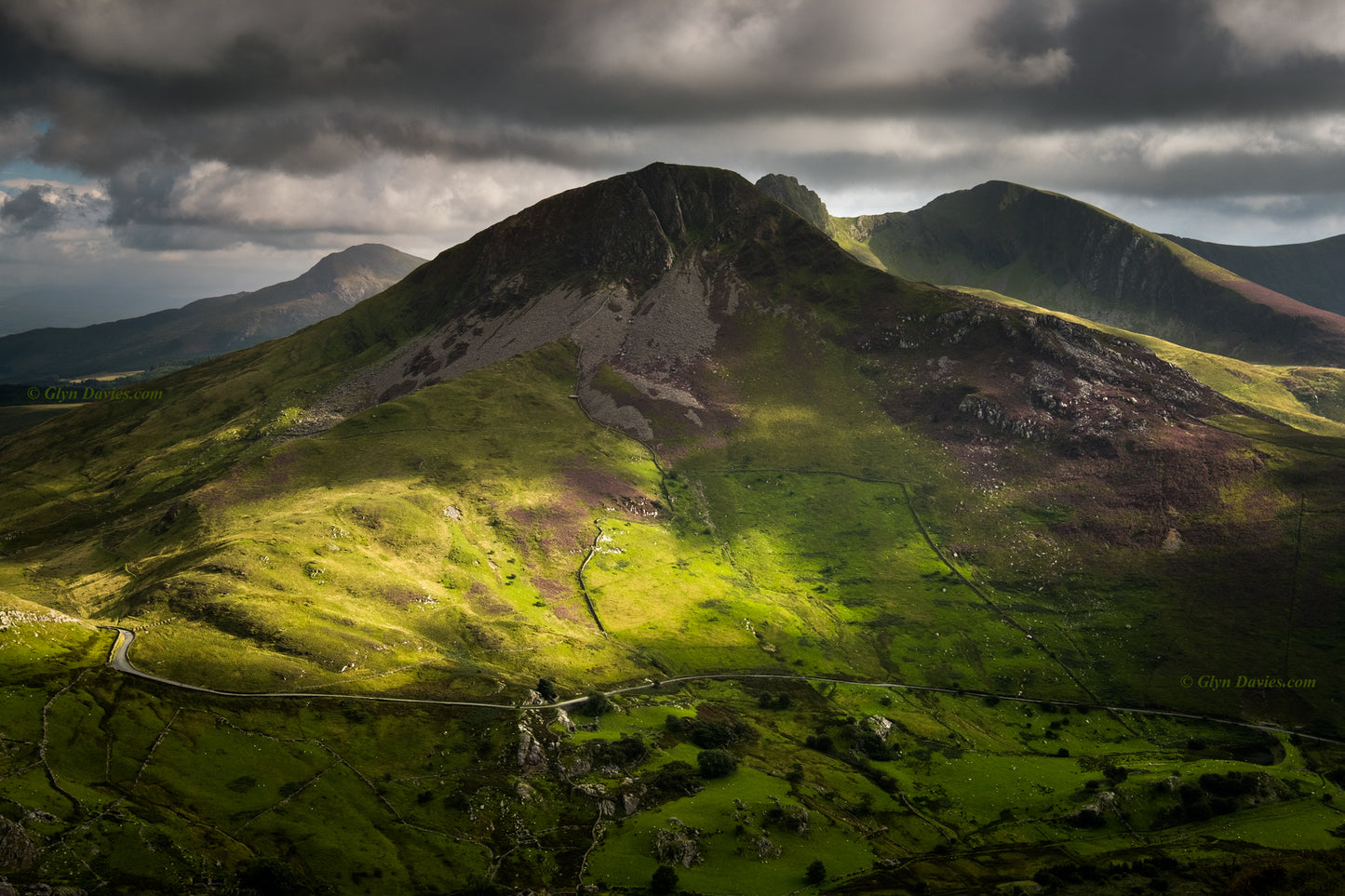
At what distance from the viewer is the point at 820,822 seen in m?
117

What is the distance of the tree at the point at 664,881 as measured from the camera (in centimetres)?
9950

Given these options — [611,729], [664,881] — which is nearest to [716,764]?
[611,729]

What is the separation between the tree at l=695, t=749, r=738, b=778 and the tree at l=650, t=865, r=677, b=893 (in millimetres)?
26605

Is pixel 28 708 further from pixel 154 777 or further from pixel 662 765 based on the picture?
pixel 662 765

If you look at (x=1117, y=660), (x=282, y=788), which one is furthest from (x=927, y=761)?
(x=282, y=788)

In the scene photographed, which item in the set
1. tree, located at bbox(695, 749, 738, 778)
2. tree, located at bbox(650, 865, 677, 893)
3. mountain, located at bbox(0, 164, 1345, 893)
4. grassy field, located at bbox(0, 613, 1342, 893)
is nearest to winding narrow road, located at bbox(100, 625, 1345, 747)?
mountain, located at bbox(0, 164, 1345, 893)

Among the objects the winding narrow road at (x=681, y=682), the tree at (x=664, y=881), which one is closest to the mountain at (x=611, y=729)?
the winding narrow road at (x=681, y=682)

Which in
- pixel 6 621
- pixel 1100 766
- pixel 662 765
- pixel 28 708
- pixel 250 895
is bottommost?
pixel 1100 766

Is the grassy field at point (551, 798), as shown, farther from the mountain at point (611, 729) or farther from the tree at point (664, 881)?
the tree at point (664, 881)

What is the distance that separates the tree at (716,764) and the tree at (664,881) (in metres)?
26.6

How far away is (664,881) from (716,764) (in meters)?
29.7

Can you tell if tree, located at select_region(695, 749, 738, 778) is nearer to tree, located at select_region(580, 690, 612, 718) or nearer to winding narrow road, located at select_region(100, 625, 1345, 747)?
tree, located at select_region(580, 690, 612, 718)

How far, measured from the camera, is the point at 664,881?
99750 millimetres

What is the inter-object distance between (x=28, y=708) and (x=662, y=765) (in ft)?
297
